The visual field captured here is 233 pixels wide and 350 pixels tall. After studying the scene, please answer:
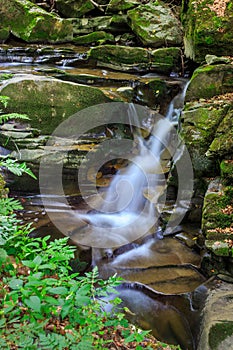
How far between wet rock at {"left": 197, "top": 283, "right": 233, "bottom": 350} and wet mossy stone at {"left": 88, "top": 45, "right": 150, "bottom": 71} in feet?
22.8

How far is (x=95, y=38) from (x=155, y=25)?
2197 millimetres

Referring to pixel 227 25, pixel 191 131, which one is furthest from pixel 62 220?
pixel 227 25

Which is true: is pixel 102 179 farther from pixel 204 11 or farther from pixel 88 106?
pixel 204 11

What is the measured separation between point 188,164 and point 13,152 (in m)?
3.38

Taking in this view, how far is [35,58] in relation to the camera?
9.57 metres

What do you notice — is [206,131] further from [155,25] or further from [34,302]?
[155,25]

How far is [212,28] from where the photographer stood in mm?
6770

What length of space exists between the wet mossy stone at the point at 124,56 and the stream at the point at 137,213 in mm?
741

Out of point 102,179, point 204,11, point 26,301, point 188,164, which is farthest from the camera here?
point 204,11

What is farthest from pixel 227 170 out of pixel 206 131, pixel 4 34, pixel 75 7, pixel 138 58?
pixel 75 7

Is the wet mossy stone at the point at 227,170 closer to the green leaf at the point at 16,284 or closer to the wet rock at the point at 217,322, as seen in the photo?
the wet rock at the point at 217,322

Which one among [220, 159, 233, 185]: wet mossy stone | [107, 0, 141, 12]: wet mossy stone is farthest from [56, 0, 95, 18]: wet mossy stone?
[220, 159, 233, 185]: wet mossy stone

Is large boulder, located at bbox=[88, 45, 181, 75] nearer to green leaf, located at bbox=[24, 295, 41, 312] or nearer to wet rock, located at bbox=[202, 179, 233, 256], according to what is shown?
wet rock, located at bbox=[202, 179, 233, 256]

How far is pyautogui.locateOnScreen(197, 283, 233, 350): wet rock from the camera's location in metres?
2.93
